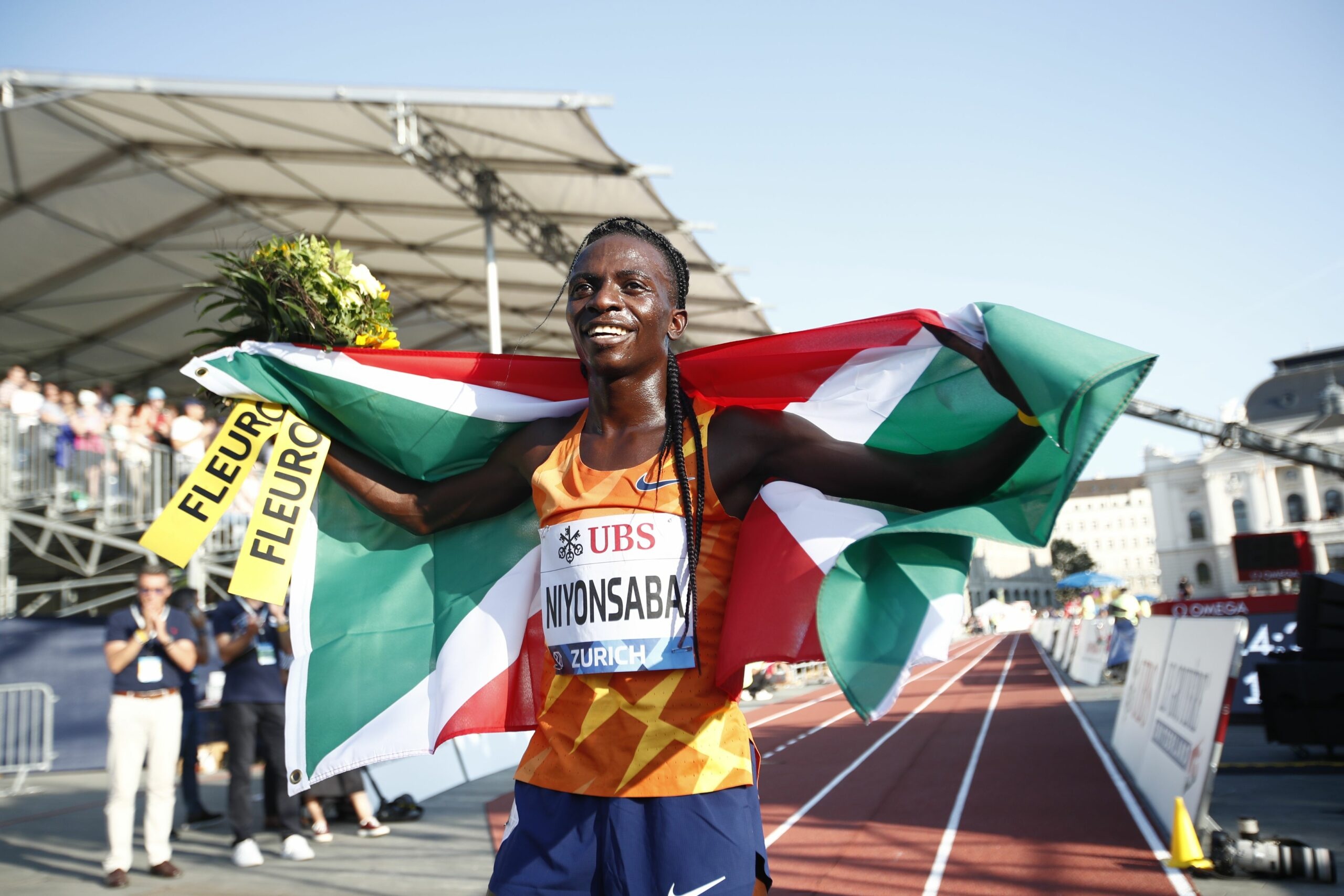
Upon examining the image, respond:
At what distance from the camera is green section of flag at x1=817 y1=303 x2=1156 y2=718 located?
2.24 m

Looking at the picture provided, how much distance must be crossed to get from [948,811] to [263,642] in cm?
558

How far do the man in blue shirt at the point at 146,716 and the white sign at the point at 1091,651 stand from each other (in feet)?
59.0

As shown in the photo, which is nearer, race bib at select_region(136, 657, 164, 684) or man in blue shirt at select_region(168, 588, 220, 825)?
race bib at select_region(136, 657, 164, 684)

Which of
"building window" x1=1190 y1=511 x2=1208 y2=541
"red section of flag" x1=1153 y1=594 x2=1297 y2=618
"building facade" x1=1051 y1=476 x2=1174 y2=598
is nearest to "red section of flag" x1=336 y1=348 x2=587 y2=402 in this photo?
"red section of flag" x1=1153 y1=594 x2=1297 y2=618

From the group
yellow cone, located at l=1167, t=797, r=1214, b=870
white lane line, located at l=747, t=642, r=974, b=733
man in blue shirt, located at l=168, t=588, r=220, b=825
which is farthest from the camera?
white lane line, located at l=747, t=642, r=974, b=733

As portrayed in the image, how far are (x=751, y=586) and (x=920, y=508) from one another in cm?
52

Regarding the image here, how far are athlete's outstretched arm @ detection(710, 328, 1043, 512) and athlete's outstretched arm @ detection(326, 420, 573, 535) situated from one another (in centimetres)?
61

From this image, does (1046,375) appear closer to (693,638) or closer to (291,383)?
(693,638)

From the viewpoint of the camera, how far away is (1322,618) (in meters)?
9.92

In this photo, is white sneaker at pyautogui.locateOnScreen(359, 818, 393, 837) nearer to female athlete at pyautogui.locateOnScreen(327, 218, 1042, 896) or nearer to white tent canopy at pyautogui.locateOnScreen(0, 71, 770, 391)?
white tent canopy at pyautogui.locateOnScreen(0, 71, 770, 391)

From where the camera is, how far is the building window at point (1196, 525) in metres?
105

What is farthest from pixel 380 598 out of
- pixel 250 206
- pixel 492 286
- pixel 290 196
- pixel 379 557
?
pixel 250 206

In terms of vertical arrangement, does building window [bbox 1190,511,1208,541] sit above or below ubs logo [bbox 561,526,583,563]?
above

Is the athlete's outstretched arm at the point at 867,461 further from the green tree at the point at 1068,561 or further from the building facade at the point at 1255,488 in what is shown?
the green tree at the point at 1068,561
